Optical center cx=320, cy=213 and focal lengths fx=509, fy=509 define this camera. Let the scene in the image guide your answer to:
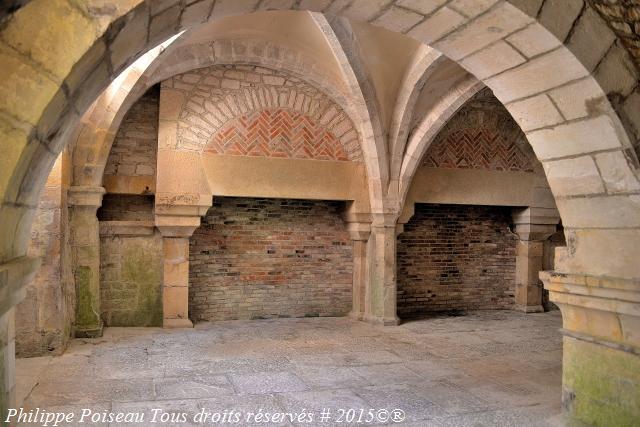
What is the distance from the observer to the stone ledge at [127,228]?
6.05 meters

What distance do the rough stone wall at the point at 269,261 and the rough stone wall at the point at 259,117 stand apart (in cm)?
87

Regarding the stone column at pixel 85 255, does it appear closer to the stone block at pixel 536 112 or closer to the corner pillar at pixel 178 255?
the corner pillar at pixel 178 255

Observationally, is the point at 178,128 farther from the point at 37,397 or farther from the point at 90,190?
the point at 37,397

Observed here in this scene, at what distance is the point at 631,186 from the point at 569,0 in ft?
3.14

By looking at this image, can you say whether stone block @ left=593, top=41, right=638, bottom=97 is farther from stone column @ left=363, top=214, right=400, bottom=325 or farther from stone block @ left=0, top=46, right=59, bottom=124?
stone column @ left=363, top=214, right=400, bottom=325

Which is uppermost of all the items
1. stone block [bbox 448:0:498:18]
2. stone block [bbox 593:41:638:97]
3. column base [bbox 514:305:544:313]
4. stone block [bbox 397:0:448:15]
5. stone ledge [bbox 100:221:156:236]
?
stone block [bbox 397:0:448:15]

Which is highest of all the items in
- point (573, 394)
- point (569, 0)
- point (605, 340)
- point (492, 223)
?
point (569, 0)

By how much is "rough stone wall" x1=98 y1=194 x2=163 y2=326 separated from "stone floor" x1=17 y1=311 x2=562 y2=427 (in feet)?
0.82

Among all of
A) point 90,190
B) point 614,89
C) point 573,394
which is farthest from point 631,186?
point 90,190

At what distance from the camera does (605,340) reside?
9.20ft

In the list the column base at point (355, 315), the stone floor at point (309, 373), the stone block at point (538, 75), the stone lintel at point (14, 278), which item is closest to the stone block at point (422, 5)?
the stone block at point (538, 75)

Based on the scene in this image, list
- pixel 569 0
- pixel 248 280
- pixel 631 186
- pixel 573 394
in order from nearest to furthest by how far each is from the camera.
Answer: pixel 569 0 < pixel 631 186 < pixel 573 394 < pixel 248 280

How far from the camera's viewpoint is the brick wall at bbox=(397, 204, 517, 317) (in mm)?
7762

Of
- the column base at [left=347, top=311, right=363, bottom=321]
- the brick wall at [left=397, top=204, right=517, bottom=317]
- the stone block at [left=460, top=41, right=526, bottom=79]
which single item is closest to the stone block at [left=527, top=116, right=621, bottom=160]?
the stone block at [left=460, top=41, right=526, bottom=79]
